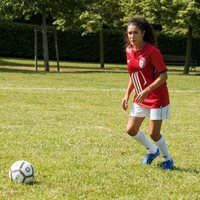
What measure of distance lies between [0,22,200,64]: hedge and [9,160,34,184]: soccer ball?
3556cm

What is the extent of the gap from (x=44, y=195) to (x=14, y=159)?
5.80 feet

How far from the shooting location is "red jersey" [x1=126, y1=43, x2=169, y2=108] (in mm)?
6516

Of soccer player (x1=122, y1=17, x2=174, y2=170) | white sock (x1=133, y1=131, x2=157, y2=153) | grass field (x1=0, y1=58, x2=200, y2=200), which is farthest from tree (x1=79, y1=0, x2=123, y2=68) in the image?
soccer player (x1=122, y1=17, x2=174, y2=170)

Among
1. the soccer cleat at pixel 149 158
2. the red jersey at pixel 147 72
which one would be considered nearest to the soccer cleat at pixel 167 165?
the soccer cleat at pixel 149 158

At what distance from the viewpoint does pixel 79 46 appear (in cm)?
4272

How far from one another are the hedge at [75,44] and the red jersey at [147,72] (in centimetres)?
3467

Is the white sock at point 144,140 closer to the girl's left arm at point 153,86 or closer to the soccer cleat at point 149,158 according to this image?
the soccer cleat at point 149,158

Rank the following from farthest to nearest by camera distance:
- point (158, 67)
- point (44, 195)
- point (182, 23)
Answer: point (182, 23) → point (158, 67) → point (44, 195)

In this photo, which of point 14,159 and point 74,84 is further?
point 74,84

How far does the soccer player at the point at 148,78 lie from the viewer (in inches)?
254

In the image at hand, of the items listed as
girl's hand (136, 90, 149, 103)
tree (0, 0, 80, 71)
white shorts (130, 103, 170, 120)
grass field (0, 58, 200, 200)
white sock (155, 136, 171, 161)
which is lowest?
grass field (0, 58, 200, 200)

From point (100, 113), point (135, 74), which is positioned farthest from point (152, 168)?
point (100, 113)

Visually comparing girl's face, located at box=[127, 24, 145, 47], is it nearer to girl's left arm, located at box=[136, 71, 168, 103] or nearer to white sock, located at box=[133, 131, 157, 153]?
girl's left arm, located at box=[136, 71, 168, 103]

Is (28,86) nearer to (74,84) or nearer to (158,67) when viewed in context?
(74,84)
